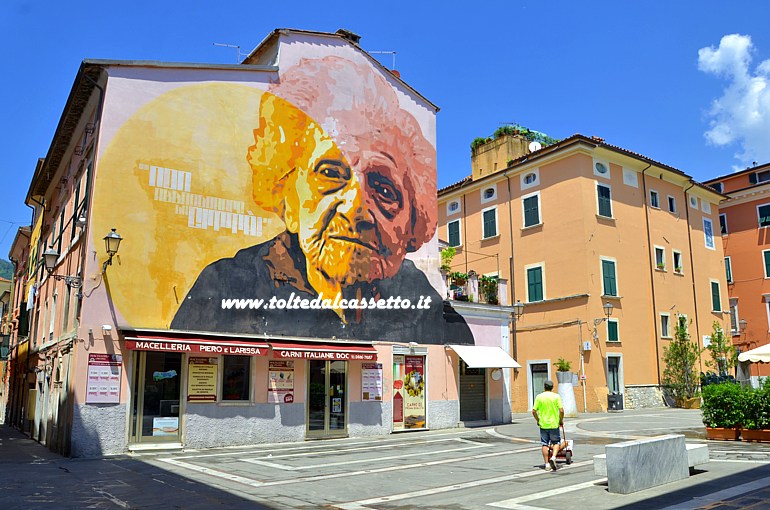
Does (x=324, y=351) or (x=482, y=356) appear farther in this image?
(x=482, y=356)

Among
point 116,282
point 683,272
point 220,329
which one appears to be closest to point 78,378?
point 116,282

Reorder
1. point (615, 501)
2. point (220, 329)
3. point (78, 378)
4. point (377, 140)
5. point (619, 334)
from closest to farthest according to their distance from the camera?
point (615, 501) < point (78, 378) < point (220, 329) < point (377, 140) < point (619, 334)

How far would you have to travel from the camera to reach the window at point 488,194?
3494cm

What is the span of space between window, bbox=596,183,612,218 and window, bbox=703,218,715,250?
31.3 feet

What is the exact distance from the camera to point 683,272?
3469 centimetres

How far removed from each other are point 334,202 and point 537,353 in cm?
→ 1622

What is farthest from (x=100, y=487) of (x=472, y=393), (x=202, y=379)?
(x=472, y=393)

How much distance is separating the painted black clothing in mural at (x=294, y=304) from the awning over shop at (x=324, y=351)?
1.58 ft

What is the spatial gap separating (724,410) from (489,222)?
68.2ft

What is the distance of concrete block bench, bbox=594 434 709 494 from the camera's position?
914cm

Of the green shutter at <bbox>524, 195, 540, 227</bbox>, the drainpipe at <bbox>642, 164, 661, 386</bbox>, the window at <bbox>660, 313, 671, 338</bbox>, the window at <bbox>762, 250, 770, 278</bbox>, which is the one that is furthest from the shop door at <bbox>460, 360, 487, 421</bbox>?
the window at <bbox>762, 250, 770, 278</bbox>

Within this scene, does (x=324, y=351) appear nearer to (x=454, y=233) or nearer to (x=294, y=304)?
(x=294, y=304)

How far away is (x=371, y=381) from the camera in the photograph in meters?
19.2

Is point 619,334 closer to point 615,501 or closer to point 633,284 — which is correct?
point 633,284
